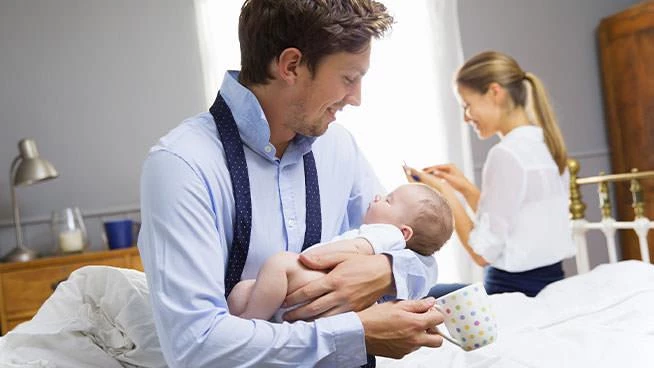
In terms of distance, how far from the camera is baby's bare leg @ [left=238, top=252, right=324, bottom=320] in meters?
1.33

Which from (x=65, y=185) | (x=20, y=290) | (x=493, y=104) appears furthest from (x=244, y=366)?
(x=65, y=185)

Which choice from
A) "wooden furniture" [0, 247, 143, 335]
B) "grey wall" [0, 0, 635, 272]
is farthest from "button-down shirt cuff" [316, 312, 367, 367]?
"grey wall" [0, 0, 635, 272]

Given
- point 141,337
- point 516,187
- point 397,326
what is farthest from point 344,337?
point 516,187

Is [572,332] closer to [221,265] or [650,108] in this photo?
[221,265]

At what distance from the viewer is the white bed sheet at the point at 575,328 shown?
167 cm

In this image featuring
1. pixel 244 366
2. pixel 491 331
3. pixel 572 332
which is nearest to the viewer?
pixel 244 366

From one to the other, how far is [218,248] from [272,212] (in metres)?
0.17

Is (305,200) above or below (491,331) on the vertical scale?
above

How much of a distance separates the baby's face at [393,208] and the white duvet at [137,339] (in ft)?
1.08

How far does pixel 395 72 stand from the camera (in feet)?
14.8

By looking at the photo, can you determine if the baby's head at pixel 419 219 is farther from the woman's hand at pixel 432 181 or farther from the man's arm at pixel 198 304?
the woman's hand at pixel 432 181

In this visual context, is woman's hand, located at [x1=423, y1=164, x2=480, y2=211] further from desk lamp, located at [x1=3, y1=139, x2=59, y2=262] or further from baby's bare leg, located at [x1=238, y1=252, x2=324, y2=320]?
baby's bare leg, located at [x1=238, y1=252, x2=324, y2=320]

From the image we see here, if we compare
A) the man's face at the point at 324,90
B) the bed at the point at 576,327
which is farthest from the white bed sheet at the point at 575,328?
the man's face at the point at 324,90

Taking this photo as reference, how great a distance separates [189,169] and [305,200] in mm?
273
